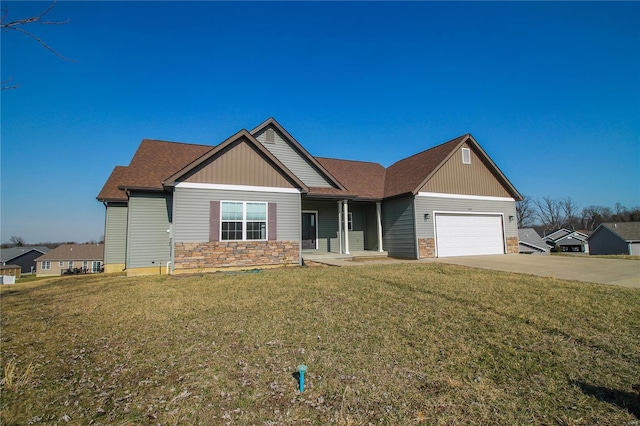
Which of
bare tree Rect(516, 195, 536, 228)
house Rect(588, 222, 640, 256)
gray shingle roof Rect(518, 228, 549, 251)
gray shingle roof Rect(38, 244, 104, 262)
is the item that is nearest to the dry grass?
gray shingle roof Rect(518, 228, 549, 251)

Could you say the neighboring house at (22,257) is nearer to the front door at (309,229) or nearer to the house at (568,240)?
the front door at (309,229)

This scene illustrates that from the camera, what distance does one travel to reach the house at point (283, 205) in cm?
1199

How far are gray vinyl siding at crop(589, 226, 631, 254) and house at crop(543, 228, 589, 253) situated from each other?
6.21 ft

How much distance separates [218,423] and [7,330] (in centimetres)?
554

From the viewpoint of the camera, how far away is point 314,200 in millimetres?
16438

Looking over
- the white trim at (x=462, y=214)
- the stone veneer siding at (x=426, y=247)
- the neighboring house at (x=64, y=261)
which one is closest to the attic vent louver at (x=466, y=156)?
the white trim at (x=462, y=214)

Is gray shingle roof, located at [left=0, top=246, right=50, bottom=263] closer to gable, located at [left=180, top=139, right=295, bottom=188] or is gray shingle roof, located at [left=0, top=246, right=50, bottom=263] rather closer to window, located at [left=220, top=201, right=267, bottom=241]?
gable, located at [left=180, top=139, right=295, bottom=188]

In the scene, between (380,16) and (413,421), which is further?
(380,16)

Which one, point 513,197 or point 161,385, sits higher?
point 513,197

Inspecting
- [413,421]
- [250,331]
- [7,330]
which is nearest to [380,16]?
[250,331]

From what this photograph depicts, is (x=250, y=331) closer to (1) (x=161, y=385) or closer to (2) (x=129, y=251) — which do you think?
(1) (x=161, y=385)

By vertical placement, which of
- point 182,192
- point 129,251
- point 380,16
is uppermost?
point 380,16

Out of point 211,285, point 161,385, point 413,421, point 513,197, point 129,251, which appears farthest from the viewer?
point 513,197

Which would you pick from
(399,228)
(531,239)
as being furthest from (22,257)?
(531,239)
